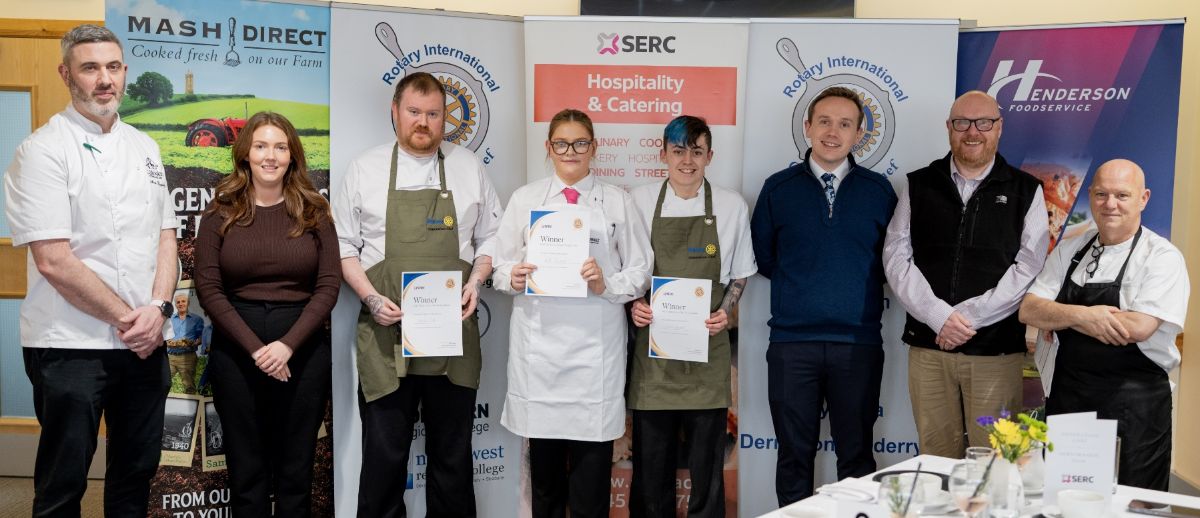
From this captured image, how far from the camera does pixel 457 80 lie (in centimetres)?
411

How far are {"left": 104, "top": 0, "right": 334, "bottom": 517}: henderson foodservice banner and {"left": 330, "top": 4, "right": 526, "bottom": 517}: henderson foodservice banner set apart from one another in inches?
6.0

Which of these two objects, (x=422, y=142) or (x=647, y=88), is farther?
(x=647, y=88)

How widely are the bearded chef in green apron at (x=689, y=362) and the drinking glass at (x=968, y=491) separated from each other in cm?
175

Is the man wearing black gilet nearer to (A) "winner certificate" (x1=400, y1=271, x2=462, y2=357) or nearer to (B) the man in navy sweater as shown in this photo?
(B) the man in navy sweater

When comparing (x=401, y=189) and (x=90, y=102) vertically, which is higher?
(x=90, y=102)

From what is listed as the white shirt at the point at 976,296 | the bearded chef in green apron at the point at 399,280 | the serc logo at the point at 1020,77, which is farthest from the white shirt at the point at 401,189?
the serc logo at the point at 1020,77

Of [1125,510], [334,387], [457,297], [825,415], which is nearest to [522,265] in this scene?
[457,297]

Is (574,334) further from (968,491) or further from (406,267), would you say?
(968,491)

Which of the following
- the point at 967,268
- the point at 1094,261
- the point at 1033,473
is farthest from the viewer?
the point at 967,268

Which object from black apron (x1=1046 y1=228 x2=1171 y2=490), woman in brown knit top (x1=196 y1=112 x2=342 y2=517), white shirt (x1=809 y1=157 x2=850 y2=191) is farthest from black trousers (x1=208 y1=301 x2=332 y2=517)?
black apron (x1=1046 y1=228 x2=1171 y2=490)

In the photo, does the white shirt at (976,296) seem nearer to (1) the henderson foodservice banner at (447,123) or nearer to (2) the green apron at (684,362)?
(2) the green apron at (684,362)

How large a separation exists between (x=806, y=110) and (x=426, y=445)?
227 centimetres

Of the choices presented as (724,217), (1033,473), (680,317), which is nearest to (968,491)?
(1033,473)

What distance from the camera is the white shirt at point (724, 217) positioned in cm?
380
